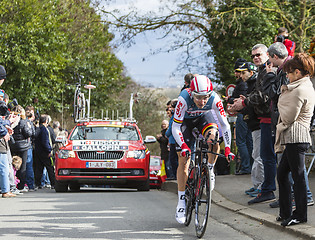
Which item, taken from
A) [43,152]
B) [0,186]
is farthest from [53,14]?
[0,186]

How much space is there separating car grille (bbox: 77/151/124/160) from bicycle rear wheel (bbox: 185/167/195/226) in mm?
6739

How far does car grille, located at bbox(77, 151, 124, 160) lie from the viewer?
14.5m

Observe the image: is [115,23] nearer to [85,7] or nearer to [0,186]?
[85,7]

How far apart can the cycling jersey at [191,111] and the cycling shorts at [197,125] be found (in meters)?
0.08

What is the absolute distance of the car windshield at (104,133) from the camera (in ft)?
50.0

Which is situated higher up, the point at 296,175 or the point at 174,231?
the point at 296,175

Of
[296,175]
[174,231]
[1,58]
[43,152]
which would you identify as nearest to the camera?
[296,175]

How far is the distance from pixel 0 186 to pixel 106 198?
2.23 m

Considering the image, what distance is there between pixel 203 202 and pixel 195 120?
1289 mm

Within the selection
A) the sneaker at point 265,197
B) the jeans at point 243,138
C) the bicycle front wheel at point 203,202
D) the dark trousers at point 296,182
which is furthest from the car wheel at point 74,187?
the dark trousers at point 296,182

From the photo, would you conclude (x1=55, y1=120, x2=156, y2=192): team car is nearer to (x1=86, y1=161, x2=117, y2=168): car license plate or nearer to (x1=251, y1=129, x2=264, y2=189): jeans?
(x1=86, y1=161, x2=117, y2=168): car license plate

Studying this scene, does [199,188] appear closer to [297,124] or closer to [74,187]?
[297,124]

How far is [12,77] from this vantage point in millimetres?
33312

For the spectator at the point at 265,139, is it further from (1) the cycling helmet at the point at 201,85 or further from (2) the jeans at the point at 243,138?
(2) the jeans at the point at 243,138
